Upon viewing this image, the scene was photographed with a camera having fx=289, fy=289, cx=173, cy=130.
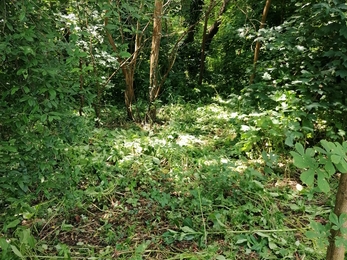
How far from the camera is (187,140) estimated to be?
3926 mm

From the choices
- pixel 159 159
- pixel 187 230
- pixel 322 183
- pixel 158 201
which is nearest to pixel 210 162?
pixel 159 159

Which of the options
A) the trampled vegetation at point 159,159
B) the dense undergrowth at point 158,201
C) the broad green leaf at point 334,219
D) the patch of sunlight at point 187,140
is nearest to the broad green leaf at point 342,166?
the trampled vegetation at point 159,159

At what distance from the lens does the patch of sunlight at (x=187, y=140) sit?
12.5 feet

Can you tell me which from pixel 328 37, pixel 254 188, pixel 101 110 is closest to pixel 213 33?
pixel 101 110

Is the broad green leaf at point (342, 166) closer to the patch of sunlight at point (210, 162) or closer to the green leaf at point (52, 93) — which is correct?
the green leaf at point (52, 93)

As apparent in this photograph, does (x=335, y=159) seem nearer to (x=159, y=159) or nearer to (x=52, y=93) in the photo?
(x=52, y=93)

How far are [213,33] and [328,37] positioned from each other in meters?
5.18

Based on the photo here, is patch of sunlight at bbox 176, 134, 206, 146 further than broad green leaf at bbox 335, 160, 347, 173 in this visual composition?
Yes

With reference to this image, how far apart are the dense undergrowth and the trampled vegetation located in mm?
12

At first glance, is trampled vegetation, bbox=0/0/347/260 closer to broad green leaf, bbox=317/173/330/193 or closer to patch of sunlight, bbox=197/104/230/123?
broad green leaf, bbox=317/173/330/193

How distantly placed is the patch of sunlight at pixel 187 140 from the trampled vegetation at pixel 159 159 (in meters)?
0.03

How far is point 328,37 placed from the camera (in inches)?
127

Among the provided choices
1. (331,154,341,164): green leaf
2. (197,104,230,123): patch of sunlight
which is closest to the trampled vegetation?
(331,154,341,164): green leaf

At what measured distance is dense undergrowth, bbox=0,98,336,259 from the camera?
6.50ft
